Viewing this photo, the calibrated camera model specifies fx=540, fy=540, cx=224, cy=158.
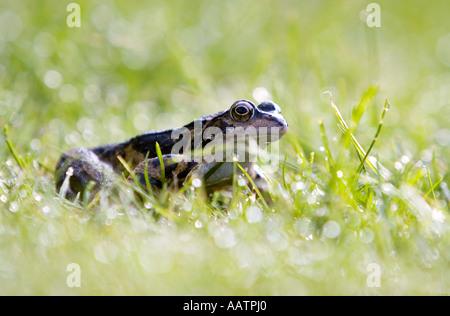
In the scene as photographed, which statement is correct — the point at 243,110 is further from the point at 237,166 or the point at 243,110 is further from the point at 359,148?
the point at 359,148

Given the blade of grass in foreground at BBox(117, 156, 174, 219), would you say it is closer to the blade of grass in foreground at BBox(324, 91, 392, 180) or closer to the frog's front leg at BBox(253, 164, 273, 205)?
the frog's front leg at BBox(253, 164, 273, 205)

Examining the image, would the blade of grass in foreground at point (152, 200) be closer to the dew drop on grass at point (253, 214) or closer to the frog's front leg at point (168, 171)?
the frog's front leg at point (168, 171)

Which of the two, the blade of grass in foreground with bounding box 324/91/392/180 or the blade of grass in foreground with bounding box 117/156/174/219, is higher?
the blade of grass in foreground with bounding box 324/91/392/180

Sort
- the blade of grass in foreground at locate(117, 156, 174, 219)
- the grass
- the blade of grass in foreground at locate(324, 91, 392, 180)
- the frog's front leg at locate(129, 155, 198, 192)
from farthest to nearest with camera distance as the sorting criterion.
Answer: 1. the frog's front leg at locate(129, 155, 198, 192)
2. the blade of grass in foreground at locate(324, 91, 392, 180)
3. the blade of grass in foreground at locate(117, 156, 174, 219)
4. the grass

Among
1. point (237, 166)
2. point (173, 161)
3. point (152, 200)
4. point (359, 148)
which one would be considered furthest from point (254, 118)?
point (152, 200)

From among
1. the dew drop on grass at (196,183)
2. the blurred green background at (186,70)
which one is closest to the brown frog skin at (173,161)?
the dew drop on grass at (196,183)

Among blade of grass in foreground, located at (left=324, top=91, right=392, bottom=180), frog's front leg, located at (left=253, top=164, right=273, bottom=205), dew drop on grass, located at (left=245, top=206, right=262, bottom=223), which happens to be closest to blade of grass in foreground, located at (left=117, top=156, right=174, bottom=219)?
dew drop on grass, located at (left=245, top=206, right=262, bottom=223)
